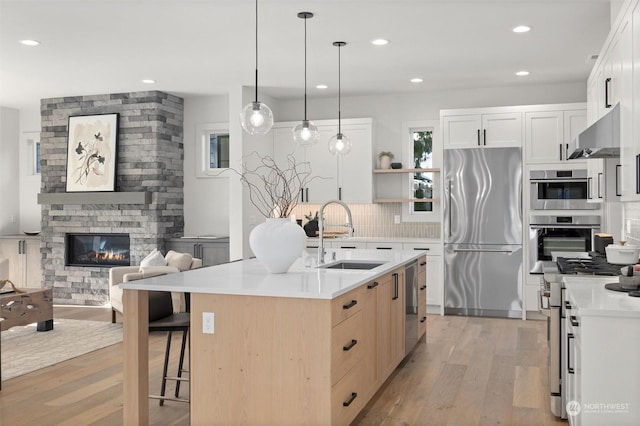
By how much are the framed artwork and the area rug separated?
195 cm

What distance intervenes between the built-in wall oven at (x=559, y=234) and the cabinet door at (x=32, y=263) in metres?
6.55

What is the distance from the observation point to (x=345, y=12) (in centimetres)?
459

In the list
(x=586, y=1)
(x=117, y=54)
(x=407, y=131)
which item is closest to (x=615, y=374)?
(x=586, y=1)

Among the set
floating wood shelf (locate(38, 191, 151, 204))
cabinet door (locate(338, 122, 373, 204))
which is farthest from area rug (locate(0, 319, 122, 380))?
cabinet door (locate(338, 122, 373, 204))

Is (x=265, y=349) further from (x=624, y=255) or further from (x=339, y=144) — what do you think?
(x=339, y=144)

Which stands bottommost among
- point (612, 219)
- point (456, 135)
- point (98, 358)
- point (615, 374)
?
point (98, 358)

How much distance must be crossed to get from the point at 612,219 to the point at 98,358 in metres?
4.77

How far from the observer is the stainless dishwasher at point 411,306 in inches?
187

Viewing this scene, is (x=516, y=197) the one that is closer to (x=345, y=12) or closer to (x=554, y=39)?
(x=554, y=39)

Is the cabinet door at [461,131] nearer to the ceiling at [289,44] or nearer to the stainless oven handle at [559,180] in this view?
the ceiling at [289,44]

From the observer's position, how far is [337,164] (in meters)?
7.72

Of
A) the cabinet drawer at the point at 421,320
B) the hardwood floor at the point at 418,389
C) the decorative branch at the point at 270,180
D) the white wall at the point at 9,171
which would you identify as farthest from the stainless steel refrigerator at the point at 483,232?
the white wall at the point at 9,171

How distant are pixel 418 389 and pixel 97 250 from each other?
17.7ft

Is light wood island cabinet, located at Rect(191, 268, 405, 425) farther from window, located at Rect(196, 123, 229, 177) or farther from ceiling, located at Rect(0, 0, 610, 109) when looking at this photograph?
window, located at Rect(196, 123, 229, 177)
